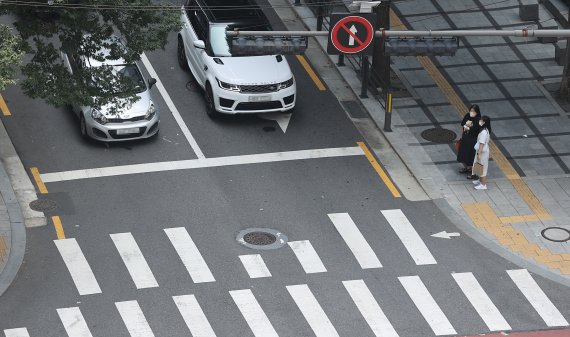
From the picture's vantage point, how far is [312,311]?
78.5ft

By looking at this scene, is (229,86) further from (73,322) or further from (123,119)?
(73,322)

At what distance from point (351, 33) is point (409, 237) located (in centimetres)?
466

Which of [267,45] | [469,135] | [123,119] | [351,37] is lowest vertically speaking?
[123,119]

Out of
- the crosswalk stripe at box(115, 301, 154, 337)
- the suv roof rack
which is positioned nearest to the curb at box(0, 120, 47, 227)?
the crosswalk stripe at box(115, 301, 154, 337)

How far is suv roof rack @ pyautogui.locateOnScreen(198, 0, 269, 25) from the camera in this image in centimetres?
3203

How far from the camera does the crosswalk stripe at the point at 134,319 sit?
75.5 feet

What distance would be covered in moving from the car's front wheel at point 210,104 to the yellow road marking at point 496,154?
6014 millimetres

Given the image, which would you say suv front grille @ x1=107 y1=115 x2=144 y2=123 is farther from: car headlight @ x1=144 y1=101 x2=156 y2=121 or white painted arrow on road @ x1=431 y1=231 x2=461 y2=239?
white painted arrow on road @ x1=431 y1=231 x2=461 y2=239

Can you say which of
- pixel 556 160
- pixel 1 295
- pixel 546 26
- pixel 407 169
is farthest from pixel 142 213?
pixel 546 26

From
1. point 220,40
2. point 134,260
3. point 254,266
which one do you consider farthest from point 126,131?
point 254,266

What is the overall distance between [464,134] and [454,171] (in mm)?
1013

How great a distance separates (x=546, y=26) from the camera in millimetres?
35812

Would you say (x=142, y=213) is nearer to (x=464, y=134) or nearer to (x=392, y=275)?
(x=392, y=275)

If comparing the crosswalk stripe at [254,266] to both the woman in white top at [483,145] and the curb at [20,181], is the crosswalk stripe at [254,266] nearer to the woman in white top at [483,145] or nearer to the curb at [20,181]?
the curb at [20,181]
